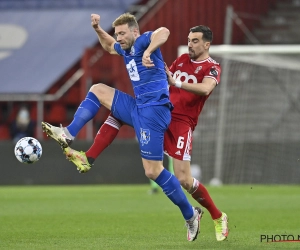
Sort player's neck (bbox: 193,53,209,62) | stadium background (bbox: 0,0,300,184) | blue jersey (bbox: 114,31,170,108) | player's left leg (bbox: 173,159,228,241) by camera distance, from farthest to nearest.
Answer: stadium background (bbox: 0,0,300,184) < player's neck (bbox: 193,53,209,62) < player's left leg (bbox: 173,159,228,241) < blue jersey (bbox: 114,31,170,108)

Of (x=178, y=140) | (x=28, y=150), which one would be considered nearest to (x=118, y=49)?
(x=178, y=140)

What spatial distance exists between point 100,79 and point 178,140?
13.3m

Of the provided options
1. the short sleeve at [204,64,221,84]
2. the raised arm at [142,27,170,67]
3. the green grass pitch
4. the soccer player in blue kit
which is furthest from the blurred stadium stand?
the raised arm at [142,27,170,67]

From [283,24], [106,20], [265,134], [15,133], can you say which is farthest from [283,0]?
[15,133]

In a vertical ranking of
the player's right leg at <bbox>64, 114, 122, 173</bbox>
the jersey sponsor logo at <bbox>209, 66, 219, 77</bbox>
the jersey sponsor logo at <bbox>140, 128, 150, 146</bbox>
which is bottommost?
the player's right leg at <bbox>64, 114, 122, 173</bbox>

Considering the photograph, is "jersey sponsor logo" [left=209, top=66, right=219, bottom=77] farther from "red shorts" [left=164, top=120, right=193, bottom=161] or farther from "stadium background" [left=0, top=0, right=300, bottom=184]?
"stadium background" [left=0, top=0, right=300, bottom=184]

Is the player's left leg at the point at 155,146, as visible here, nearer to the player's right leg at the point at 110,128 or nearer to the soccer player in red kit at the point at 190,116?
the player's right leg at the point at 110,128

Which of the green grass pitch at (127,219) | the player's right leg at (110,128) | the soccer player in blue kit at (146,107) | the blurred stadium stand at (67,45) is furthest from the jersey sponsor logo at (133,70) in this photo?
the blurred stadium stand at (67,45)

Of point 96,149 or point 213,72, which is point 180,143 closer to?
point 213,72

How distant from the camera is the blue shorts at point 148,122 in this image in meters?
8.37

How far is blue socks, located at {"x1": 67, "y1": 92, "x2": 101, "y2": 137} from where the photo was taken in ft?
27.5

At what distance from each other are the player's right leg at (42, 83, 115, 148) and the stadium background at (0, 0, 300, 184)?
10.8 metres

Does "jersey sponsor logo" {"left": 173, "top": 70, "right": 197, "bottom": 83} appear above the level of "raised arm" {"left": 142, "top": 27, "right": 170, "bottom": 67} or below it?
below

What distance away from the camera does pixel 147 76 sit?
8.46 m
